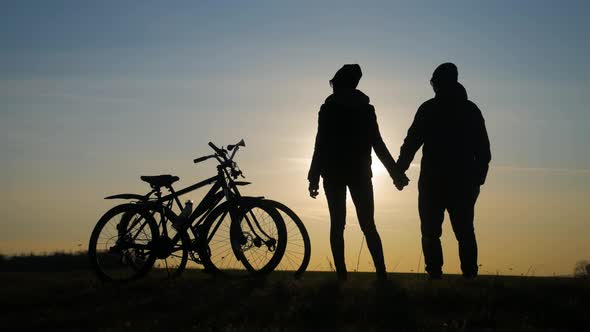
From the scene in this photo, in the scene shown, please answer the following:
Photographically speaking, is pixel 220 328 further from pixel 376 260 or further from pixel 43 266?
pixel 43 266

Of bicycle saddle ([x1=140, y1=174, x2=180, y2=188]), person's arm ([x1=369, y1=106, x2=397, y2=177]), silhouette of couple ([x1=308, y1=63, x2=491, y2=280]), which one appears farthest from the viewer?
bicycle saddle ([x1=140, y1=174, x2=180, y2=188])

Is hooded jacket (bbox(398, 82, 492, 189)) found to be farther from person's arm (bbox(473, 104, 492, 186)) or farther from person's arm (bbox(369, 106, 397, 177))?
person's arm (bbox(369, 106, 397, 177))

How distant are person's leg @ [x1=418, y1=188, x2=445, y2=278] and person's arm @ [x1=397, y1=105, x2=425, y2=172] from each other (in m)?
0.49

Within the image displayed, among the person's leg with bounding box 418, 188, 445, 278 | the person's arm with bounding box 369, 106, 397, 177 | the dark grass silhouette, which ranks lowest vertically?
the dark grass silhouette

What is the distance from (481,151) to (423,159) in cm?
81

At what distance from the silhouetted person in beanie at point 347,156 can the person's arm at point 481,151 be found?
5.10 feet

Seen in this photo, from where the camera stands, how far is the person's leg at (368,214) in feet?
31.6

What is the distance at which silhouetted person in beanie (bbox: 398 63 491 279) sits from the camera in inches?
406

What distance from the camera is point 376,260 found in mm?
9852

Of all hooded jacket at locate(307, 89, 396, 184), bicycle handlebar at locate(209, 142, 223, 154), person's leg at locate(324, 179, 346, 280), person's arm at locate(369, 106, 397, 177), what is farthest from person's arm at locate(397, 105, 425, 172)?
bicycle handlebar at locate(209, 142, 223, 154)

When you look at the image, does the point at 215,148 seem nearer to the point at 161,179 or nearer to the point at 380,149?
the point at 161,179

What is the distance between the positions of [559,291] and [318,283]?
293cm

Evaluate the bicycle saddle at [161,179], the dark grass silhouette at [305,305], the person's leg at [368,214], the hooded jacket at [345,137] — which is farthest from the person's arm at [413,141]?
the bicycle saddle at [161,179]

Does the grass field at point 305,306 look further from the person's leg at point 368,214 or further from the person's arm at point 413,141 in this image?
the person's arm at point 413,141
